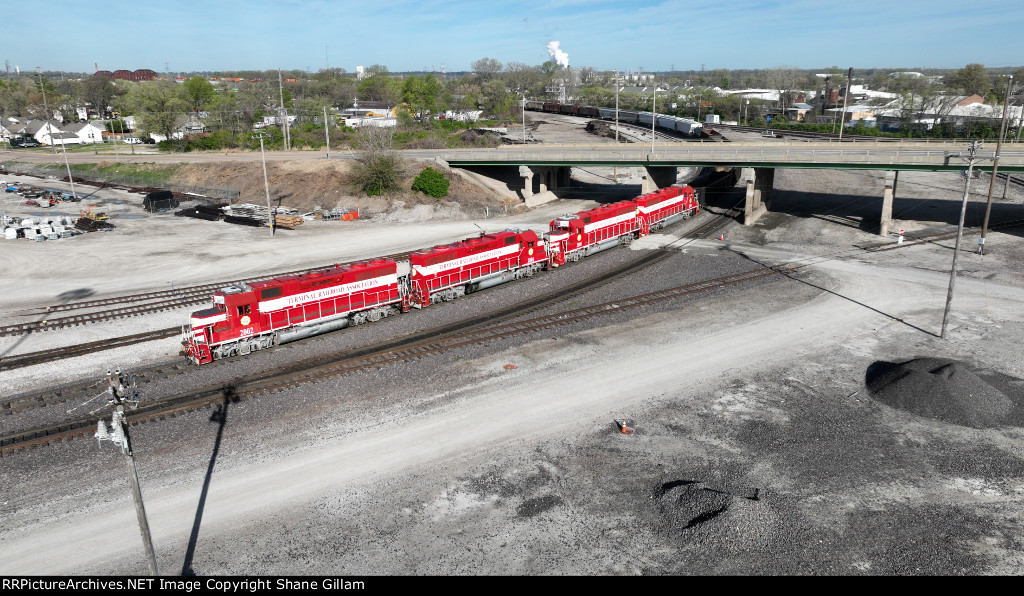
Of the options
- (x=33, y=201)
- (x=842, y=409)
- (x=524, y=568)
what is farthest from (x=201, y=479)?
(x=33, y=201)

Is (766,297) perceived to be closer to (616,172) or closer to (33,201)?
(616,172)

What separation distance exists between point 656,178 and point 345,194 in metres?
35.4

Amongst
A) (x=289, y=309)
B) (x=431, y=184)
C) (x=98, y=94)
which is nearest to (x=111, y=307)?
(x=289, y=309)

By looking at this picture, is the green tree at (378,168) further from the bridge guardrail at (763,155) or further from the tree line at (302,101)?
the tree line at (302,101)

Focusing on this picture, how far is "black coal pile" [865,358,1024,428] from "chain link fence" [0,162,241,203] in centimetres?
7150

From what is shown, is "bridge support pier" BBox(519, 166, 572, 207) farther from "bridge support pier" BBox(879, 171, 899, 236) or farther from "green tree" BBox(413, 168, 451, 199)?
"bridge support pier" BBox(879, 171, 899, 236)

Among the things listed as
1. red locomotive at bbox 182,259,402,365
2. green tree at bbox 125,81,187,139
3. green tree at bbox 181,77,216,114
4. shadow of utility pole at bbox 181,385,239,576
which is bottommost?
shadow of utility pole at bbox 181,385,239,576

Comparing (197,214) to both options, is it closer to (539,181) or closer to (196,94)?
(539,181)

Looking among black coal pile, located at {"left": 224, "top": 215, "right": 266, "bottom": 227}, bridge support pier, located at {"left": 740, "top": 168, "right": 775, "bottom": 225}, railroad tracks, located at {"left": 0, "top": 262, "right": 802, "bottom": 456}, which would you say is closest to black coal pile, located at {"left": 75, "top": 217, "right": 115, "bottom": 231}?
black coal pile, located at {"left": 224, "top": 215, "right": 266, "bottom": 227}

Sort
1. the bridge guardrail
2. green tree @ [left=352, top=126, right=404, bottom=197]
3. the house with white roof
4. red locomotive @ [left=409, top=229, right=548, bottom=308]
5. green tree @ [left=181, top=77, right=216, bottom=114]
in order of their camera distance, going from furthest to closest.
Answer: the house with white roof
green tree @ [left=181, top=77, right=216, bottom=114]
green tree @ [left=352, top=126, right=404, bottom=197]
the bridge guardrail
red locomotive @ [left=409, top=229, right=548, bottom=308]

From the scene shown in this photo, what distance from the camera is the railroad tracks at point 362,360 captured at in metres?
24.4

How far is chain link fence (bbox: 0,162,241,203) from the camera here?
7750 centimetres

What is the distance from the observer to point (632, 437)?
2406 centimetres

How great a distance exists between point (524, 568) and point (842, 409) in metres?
16.4
